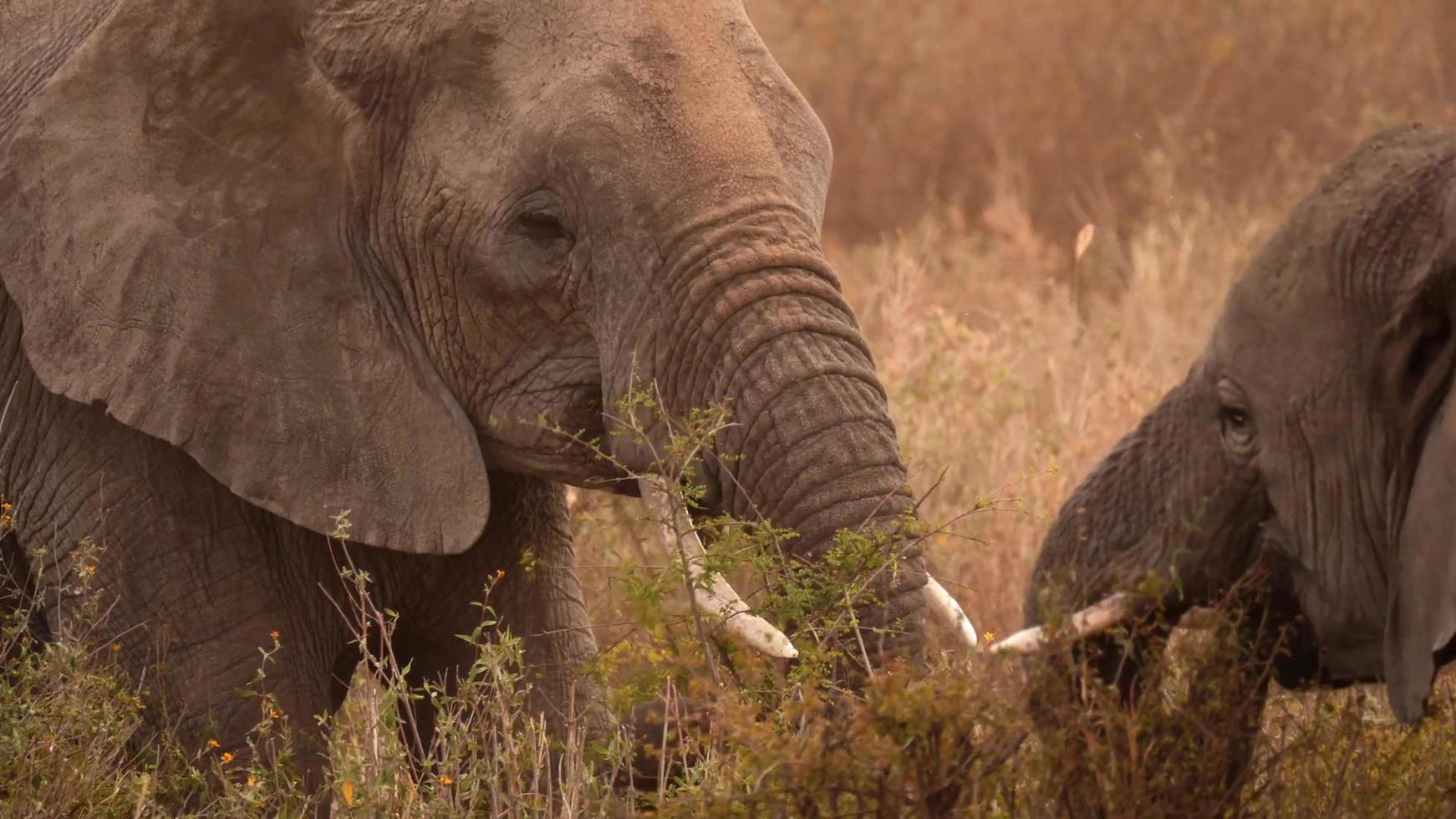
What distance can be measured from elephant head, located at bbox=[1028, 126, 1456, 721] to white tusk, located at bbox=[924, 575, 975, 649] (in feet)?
1.09

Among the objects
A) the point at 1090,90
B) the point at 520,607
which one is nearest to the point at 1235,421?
the point at 520,607

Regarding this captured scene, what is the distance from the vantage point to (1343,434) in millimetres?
3535

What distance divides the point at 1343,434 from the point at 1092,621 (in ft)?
1.81

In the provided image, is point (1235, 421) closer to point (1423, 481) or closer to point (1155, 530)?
point (1155, 530)

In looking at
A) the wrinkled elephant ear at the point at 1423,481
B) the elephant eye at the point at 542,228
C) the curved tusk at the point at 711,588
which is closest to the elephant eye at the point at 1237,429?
the wrinkled elephant ear at the point at 1423,481

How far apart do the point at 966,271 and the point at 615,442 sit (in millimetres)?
6100

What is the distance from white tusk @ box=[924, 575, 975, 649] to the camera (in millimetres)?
4152

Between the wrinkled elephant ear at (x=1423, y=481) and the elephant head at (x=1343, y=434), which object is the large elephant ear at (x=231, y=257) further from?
the wrinkled elephant ear at (x=1423, y=481)

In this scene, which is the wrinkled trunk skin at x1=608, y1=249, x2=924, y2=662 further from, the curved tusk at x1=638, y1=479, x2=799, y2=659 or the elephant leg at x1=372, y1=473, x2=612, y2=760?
the elephant leg at x1=372, y1=473, x2=612, y2=760

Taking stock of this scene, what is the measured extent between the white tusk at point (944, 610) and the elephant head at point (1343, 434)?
1.09 feet

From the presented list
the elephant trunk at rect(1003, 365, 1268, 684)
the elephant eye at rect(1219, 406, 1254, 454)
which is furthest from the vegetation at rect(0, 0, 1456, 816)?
the elephant eye at rect(1219, 406, 1254, 454)

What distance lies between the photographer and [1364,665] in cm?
367

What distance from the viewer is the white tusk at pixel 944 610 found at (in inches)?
163

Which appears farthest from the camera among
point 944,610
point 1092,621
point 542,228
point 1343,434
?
point 542,228
